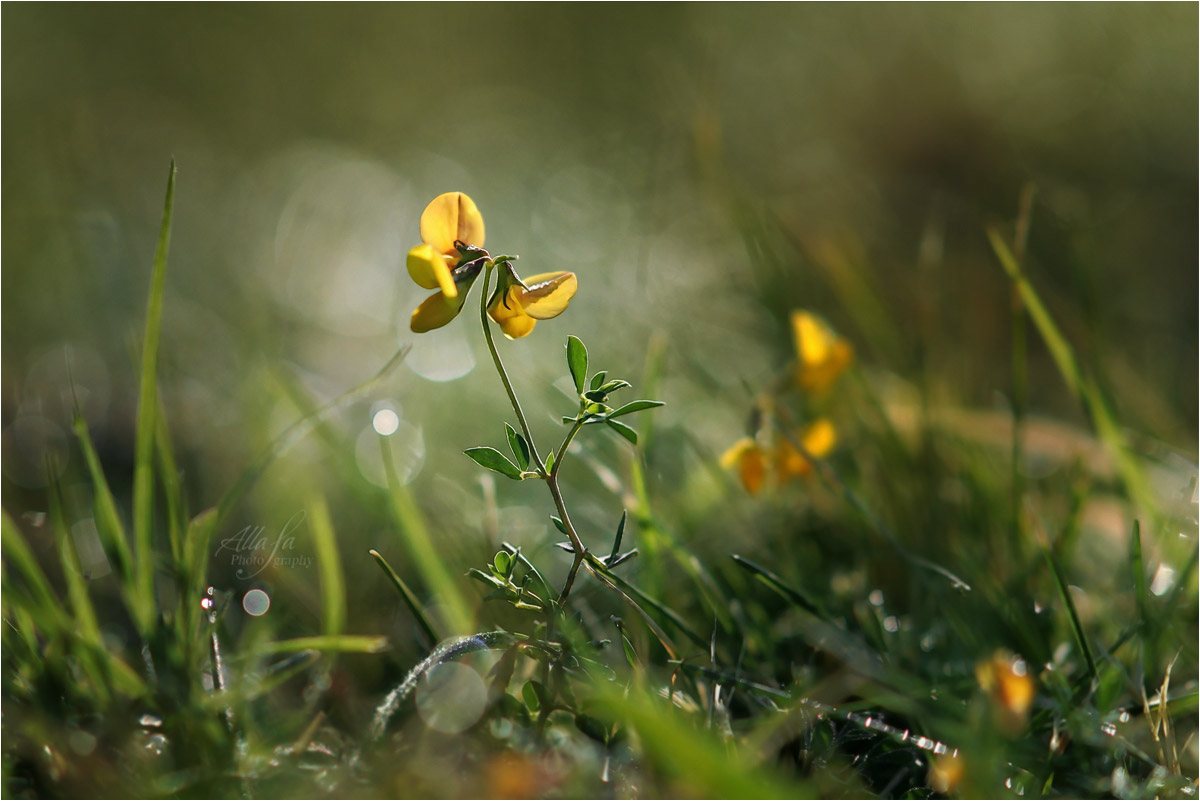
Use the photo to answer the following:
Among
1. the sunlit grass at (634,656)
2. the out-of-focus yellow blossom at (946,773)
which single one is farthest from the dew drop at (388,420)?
the out-of-focus yellow blossom at (946,773)

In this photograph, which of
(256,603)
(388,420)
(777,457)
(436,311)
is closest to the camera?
(436,311)

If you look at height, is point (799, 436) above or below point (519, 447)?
below

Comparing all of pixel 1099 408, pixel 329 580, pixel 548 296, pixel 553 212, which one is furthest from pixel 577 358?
pixel 553 212

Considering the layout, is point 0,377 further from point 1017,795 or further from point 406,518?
point 1017,795

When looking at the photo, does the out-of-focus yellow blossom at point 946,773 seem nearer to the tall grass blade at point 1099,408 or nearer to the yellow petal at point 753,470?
the yellow petal at point 753,470

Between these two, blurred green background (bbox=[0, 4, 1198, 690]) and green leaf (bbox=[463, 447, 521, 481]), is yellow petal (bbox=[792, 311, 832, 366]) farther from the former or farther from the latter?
green leaf (bbox=[463, 447, 521, 481])

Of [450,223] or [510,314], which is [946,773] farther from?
[450,223]

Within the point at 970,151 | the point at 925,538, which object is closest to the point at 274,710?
the point at 925,538
